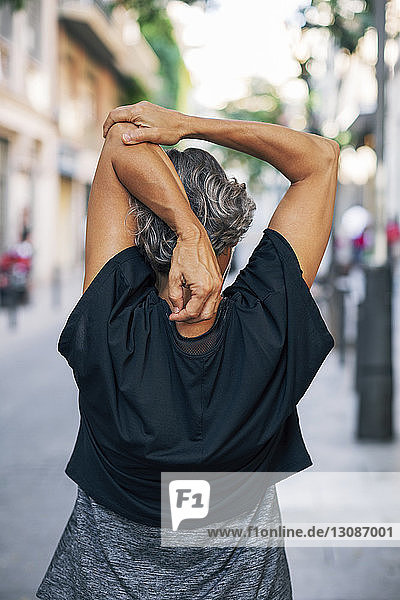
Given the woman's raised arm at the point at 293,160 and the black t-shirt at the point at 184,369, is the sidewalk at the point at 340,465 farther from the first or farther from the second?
the woman's raised arm at the point at 293,160

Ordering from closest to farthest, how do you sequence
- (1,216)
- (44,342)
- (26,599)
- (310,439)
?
(26,599)
(310,439)
(44,342)
(1,216)

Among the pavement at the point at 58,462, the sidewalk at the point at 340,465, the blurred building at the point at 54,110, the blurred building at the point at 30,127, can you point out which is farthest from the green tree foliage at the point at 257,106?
the sidewalk at the point at 340,465

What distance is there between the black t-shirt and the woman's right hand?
239mm

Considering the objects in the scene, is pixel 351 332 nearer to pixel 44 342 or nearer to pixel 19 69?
pixel 44 342

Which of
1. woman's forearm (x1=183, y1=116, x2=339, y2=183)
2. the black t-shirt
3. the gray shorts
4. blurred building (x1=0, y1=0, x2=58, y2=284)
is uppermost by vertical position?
blurred building (x1=0, y1=0, x2=58, y2=284)

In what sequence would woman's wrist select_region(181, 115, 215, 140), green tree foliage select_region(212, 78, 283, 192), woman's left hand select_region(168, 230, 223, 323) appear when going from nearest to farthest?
woman's left hand select_region(168, 230, 223, 323)
woman's wrist select_region(181, 115, 215, 140)
green tree foliage select_region(212, 78, 283, 192)

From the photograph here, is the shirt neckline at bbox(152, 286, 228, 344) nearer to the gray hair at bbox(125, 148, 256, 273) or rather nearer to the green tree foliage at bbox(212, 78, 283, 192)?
the gray hair at bbox(125, 148, 256, 273)

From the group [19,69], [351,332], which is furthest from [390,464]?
[19,69]

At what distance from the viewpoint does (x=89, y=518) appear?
5.96ft

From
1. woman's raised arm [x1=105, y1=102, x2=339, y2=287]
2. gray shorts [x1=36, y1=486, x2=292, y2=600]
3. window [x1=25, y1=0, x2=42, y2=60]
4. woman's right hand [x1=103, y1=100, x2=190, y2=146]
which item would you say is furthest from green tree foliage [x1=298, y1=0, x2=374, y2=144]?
window [x1=25, y1=0, x2=42, y2=60]

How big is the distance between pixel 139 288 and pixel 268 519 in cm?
56

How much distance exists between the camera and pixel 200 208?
66.4 inches

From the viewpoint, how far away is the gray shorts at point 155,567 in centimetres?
175

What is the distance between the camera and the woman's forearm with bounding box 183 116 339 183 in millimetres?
1690
